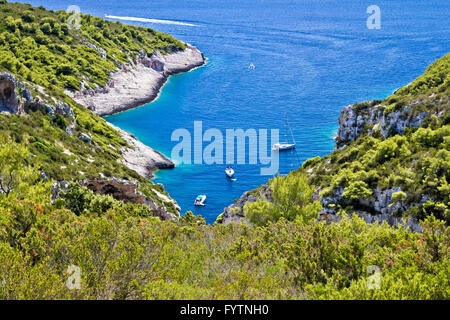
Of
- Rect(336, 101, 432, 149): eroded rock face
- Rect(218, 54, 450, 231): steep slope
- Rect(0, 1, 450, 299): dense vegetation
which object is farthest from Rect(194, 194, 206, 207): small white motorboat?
Rect(336, 101, 432, 149): eroded rock face

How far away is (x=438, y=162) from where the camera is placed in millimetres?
34031

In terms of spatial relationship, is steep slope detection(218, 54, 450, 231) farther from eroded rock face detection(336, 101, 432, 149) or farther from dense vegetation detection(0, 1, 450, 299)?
dense vegetation detection(0, 1, 450, 299)

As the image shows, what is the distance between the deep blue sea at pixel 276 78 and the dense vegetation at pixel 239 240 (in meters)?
23.0

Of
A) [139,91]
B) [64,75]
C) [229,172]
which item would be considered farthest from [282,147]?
[64,75]

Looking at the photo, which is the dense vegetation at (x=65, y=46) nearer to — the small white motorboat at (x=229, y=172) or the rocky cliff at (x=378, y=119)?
the small white motorboat at (x=229, y=172)

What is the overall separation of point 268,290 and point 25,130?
135 feet

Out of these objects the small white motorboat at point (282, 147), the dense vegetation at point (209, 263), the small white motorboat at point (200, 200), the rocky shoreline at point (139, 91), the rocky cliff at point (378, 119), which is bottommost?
the dense vegetation at point (209, 263)

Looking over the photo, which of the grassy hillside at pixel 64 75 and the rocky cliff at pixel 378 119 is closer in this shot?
the rocky cliff at pixel 378 119

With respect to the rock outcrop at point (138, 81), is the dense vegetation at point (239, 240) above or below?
below

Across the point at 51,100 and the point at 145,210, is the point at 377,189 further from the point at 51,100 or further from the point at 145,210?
the point at 51,100

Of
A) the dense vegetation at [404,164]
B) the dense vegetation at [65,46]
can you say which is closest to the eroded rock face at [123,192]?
the dense vegetation at [404,164]

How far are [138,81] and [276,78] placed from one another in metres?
36.1

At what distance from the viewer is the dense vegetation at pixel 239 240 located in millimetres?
15320

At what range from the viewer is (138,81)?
11006 centimetres
